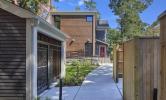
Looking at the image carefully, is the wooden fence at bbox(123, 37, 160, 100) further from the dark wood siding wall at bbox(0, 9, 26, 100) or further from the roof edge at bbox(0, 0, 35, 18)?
the dark wood siding wall at bbox(0, 9, 26, 100)

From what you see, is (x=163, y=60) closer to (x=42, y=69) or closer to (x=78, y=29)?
(x=42, y=69)

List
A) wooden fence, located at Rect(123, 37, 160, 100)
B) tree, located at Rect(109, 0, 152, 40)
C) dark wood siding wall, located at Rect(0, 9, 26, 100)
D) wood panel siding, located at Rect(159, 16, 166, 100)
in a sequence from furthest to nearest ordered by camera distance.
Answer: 1. tree, located at Rect(109, 0, 152, 40)
2. dark wood siding wall, located at Rect(0, 9, 26, 100)
3. wooden fence, located at Rect(123, 37, 160, 100)
4. wood panel siding, located at Rect(159, 16, 166, 100)

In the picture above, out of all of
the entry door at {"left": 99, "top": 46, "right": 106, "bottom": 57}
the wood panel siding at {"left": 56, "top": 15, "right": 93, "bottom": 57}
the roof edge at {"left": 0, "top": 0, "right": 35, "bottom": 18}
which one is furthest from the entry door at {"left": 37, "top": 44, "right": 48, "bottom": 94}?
the entry door at {"left": 99, "top": 46, "right": 106, "bottom": 57}

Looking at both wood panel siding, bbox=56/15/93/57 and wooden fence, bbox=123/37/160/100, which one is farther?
wood panel siding, bbox=56/15/93/57

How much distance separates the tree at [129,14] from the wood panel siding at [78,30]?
3.93 m

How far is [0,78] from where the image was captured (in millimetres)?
11828

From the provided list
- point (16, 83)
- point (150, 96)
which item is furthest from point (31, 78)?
point (150, 96)

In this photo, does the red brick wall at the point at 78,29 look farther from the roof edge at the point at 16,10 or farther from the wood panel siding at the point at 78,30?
the roof edge at the point at 16,10

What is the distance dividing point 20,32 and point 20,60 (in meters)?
0.90

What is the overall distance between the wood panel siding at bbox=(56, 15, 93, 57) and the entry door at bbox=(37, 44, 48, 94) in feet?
99.4

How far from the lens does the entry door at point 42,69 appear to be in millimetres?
14052

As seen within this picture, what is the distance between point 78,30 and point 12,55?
35291 mm

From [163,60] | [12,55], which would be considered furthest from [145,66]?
[12,55]

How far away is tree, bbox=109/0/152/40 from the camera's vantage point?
45844mm
